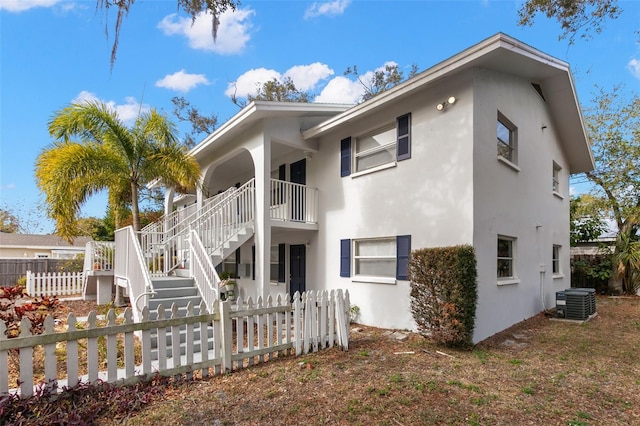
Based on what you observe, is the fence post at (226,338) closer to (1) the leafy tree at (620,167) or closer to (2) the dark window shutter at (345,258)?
(2) the dark window shutter at (345,258)

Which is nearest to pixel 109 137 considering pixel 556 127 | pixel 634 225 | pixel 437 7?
pixel 437 7

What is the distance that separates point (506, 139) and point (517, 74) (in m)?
1.71

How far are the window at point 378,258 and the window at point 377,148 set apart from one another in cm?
201

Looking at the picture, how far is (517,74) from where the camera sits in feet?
30.3

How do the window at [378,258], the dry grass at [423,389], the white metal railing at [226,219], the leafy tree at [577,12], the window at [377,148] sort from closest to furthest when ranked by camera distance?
the dry grass at [423,389] → the leafy tree at [577,12] → the window at [378,258] → the window at [377,148] → the white metal railing at [226,219]

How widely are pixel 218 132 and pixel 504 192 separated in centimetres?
809

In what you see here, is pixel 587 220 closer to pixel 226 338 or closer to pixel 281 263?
pixel 281 263

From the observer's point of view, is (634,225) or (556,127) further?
→ (634,225)

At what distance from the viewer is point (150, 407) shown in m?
4.11

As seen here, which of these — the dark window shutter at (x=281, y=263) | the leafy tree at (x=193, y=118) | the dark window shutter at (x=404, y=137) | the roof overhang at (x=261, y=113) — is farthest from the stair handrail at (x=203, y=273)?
the leafy tree at (x=193, y=118)

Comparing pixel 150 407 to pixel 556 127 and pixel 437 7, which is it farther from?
pixel 556 127

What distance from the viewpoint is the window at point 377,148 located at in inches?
346

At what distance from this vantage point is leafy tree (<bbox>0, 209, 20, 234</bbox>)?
1523 inches

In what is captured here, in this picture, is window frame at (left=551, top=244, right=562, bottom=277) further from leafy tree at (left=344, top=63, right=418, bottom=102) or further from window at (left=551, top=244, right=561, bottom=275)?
leafy tree at (left=344, top=63, right=418, bottom=102)
